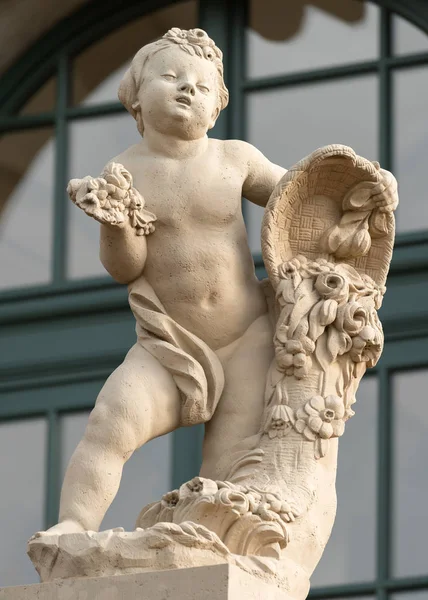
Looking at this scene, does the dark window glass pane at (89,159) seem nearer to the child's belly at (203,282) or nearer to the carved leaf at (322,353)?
the child's belly at (203,282)

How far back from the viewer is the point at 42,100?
13.9 metres

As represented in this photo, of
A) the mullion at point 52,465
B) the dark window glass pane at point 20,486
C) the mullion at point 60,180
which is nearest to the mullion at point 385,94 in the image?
the mullion at point 60,180

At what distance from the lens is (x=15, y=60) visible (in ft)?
46.2

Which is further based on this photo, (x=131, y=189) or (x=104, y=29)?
(x=104, y=29)

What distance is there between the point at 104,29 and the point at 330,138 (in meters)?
1.76

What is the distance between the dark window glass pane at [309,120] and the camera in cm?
1286

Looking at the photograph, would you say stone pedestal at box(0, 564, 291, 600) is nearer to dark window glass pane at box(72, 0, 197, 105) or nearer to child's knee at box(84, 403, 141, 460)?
child's knee at box(84, 403, 141, 460)

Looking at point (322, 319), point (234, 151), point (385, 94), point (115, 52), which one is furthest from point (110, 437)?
point (115, 52)

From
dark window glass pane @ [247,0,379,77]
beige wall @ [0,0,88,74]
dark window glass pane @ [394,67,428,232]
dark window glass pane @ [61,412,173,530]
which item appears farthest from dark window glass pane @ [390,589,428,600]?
beige wall @ [0,0,88,74]

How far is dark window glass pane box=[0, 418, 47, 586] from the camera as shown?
1263 cm

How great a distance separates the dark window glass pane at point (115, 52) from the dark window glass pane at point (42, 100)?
6.3 inches

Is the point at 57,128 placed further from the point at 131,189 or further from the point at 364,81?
the point at 131,189

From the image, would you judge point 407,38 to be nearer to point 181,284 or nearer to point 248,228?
point 248,228


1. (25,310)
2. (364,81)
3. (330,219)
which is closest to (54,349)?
(25,310)
